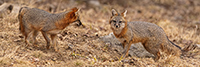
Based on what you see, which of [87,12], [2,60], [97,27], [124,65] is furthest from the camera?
[87,12]

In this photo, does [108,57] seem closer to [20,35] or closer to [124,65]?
[124,65]

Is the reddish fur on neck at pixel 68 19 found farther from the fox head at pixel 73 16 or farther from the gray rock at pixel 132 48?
the gray rock at pixel 132 48

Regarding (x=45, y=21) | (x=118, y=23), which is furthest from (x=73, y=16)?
(x=118, y=23)

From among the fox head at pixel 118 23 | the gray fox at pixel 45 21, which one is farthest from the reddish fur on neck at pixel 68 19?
the fox head at pixel 118 23

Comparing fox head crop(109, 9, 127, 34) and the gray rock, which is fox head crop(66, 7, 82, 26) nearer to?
fox head crop(109, 9, 127, 34)

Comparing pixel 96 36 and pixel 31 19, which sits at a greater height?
pixel 31 19

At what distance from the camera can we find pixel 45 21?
20.7ft

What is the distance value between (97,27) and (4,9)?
11.8ft

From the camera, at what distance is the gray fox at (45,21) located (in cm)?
601

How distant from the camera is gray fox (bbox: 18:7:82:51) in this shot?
19.7ft

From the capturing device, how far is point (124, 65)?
18.7 feet

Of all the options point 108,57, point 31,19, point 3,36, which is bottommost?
point 108,57

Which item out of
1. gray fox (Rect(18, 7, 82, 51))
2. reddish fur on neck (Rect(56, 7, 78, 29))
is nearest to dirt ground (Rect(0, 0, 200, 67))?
gray fox (Rect(18, 7, 82, 51))

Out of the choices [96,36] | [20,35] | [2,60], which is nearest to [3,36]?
[20,35]
